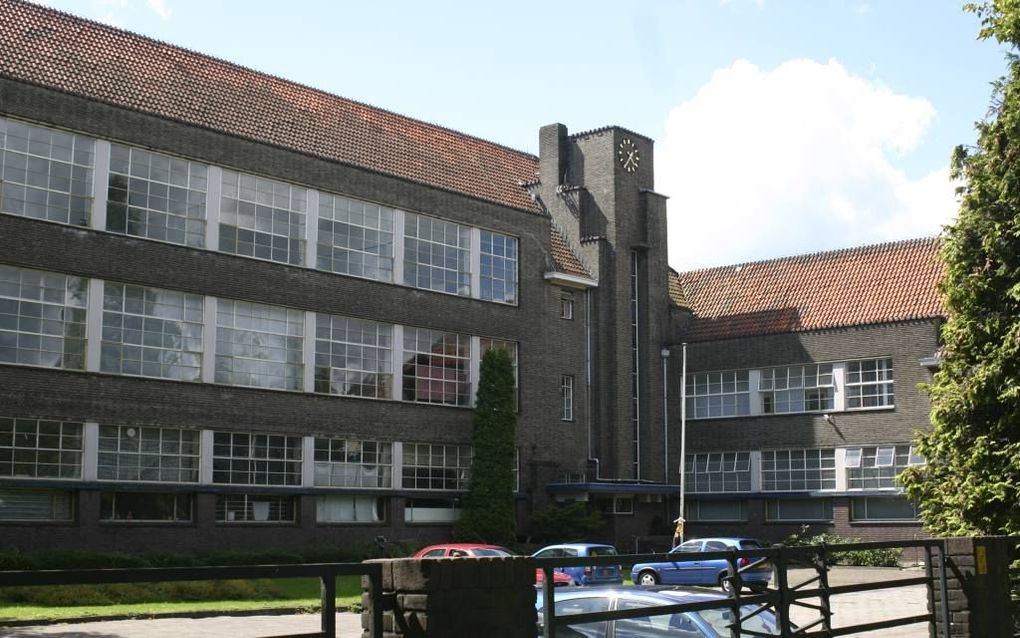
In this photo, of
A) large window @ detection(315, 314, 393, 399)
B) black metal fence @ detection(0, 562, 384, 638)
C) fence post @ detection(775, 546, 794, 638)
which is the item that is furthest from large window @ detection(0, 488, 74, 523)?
black metal fence @ detection(0, 562, 384, 638)

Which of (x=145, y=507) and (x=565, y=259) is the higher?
(x=565, y=259)

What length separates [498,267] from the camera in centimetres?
4356

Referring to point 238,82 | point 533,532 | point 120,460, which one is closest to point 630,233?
point 533,532

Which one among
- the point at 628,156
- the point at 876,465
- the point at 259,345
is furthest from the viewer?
the point at 628,156

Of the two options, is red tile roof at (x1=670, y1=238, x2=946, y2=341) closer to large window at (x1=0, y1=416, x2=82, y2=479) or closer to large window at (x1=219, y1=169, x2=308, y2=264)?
large window at (x1=219, y1=169, x2=308, y2=264)

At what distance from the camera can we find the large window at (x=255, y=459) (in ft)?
114

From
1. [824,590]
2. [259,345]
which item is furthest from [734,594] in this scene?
[259,345]

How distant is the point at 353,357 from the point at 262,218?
5267 millimetres

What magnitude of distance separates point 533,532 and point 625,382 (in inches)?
341

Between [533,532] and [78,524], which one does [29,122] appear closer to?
[78,524]

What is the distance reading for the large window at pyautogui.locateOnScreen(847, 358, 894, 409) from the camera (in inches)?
1801

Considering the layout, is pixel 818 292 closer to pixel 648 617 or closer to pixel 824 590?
pixel 824 590

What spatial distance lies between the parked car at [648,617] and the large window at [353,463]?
94.9 feet

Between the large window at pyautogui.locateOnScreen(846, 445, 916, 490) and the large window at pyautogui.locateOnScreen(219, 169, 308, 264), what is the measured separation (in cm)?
2209
